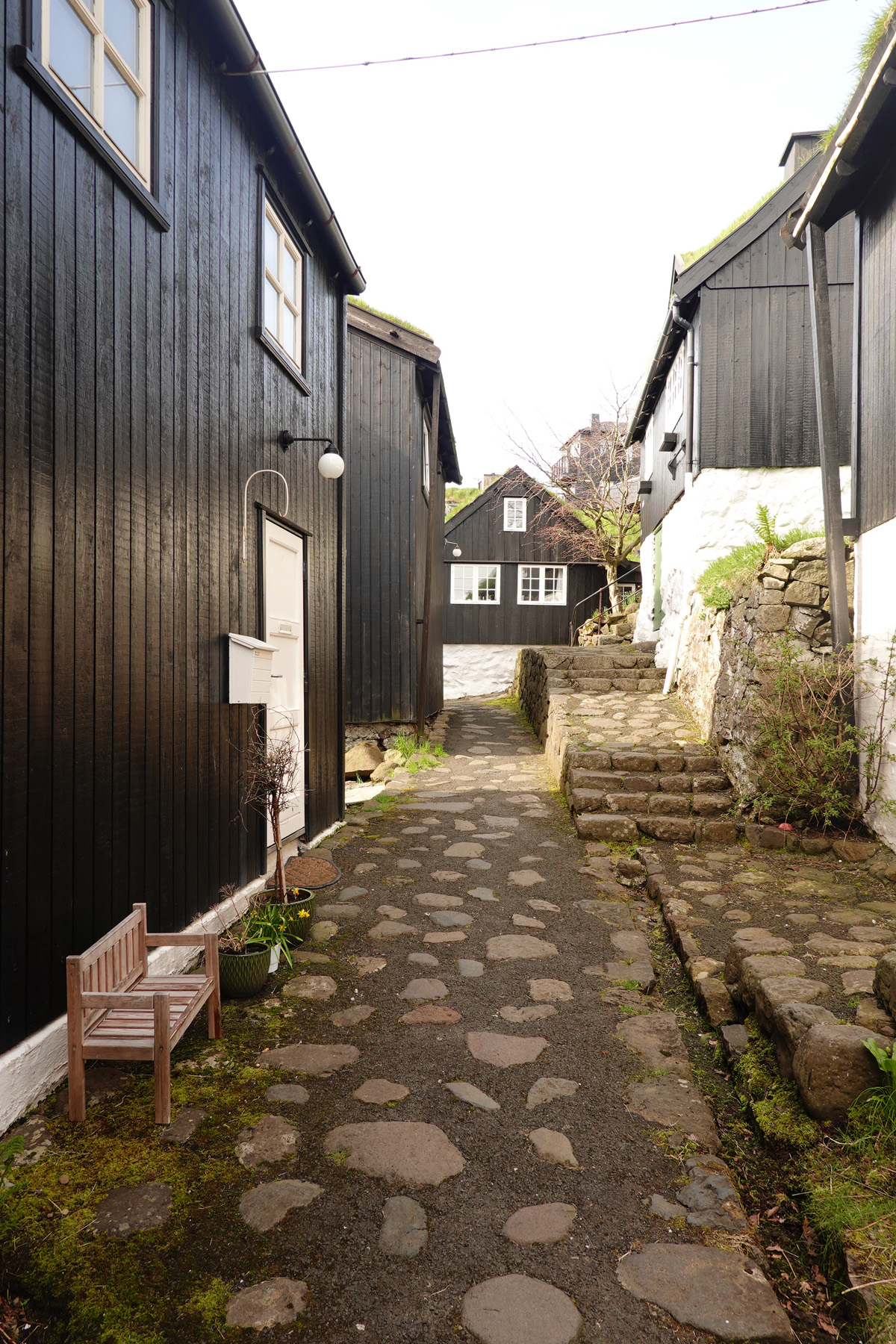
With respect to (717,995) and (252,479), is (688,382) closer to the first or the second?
(252,479)

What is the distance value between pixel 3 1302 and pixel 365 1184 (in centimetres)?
92

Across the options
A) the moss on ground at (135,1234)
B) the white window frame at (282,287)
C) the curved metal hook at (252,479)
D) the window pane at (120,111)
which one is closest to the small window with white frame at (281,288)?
the white window frame at (282,287)

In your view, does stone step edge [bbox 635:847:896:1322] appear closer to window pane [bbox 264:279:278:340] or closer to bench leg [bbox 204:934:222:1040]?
bench leg [bbox 204:934:222:1040]

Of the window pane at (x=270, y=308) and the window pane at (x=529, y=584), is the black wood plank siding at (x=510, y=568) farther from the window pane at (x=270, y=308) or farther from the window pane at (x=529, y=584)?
the window pane at (x=270, y=308)

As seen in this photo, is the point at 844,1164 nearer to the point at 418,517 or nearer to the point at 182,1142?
the point at 182,1142

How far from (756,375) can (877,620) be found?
5931 mm

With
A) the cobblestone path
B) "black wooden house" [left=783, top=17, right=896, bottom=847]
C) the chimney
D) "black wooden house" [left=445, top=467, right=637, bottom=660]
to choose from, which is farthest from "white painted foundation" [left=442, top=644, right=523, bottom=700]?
the cobblestone path

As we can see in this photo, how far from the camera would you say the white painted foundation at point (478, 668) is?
21.3 m

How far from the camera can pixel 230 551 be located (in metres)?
4.44

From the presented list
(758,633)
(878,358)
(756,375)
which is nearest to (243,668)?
(758,633)

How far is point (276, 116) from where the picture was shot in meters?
4.78

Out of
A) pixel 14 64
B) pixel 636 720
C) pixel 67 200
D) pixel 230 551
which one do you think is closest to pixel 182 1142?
pixel 230 551

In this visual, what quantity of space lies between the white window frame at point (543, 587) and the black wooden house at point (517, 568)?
21 mm

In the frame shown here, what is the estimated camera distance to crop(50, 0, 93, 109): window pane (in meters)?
2.86
